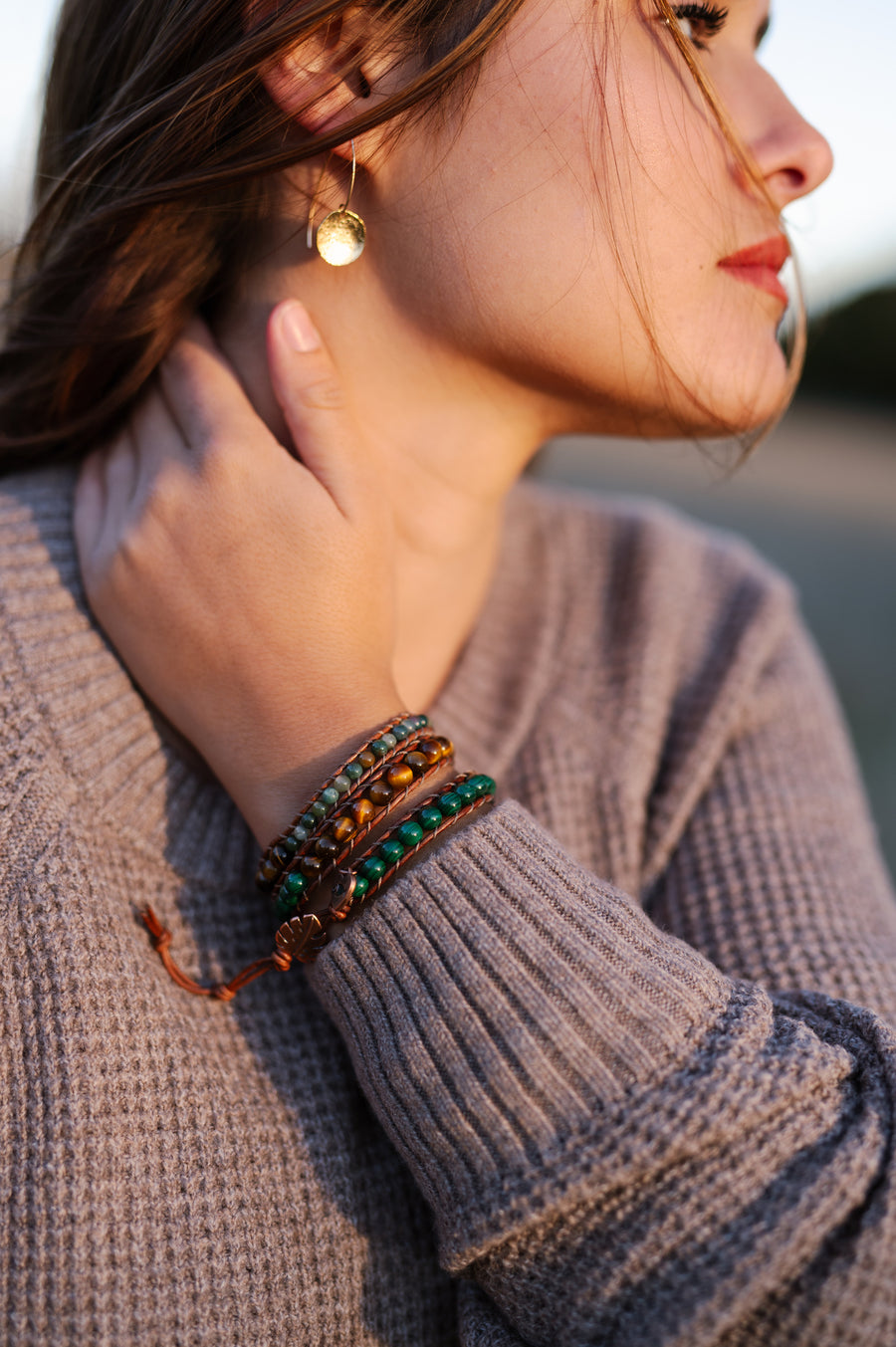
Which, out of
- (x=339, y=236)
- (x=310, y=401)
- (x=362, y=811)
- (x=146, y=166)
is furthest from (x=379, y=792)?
(x=146, y=166)

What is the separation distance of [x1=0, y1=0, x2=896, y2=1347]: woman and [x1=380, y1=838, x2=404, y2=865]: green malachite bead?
0.03 meters

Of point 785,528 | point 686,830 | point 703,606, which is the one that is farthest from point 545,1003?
point 785,528

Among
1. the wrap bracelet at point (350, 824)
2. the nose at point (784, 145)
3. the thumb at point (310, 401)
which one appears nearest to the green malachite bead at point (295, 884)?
the wrap bracelet at point (350, 824)

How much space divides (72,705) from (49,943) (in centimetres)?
25

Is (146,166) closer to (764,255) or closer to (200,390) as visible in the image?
(200,390)

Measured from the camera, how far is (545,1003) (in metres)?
0.79

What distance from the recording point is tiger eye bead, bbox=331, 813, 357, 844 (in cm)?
86

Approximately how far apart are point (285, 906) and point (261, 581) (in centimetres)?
34

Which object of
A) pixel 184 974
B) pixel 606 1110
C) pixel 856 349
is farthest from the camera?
pixel 856 349

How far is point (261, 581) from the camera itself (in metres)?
0.98

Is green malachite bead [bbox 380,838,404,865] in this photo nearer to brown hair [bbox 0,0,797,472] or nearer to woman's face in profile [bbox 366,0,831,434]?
woman's face in profile [bbox 366,0,831,434]

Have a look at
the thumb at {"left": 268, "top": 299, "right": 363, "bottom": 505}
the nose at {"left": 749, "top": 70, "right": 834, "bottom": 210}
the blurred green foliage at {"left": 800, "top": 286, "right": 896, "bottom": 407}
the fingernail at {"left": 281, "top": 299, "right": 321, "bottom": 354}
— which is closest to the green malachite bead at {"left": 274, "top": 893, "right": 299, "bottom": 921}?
the thumb at {"left": 268, "top": 299, "right": 363, "bottom": 505}

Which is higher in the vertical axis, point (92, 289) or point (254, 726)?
point (92, 289)

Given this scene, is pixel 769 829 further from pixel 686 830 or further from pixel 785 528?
pixel 785 528
